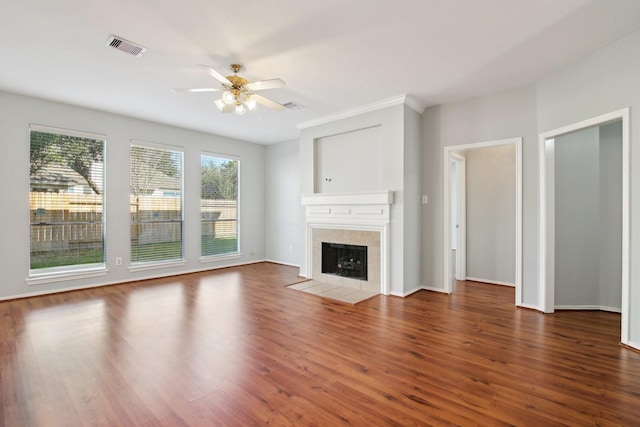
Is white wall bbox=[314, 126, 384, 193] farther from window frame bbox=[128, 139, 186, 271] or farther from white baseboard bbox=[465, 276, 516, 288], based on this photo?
window frame bbox=[128, 139, 186, 271]

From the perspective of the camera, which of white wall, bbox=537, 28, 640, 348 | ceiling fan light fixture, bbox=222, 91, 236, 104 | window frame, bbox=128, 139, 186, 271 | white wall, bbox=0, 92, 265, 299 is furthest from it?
window frame, bbox=128, 139, 186, 271

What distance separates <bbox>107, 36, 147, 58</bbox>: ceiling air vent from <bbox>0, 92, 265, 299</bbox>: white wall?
2519 millimetres

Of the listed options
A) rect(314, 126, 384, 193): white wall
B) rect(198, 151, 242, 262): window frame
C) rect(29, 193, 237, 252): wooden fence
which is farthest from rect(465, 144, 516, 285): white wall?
rect(29, 193, 237, 252): wooden fence

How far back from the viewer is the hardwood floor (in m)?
1.82

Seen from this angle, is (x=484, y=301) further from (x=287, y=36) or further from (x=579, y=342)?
(x=287, y=36)

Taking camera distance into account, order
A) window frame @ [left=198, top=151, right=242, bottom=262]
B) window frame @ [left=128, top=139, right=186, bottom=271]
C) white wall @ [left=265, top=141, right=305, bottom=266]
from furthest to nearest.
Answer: white wall @ [left=265, top=141, right=305, bottom=266] → window frame @ [left=198, top=151, right=242, bottom=262] → window frame @ [left=128, top=139, right=186, bottom=271]

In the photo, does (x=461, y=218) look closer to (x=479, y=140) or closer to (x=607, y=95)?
(x=479, y=140)

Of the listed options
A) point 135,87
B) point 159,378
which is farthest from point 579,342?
point 135,87

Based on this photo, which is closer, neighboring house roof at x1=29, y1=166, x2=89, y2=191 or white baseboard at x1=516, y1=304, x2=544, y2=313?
white baseboard at x1=516, y1=304, x2=544, y2=313

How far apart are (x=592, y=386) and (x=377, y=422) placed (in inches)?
64.2

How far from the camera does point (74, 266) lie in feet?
15.5

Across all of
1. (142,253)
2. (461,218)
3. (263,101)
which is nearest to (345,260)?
(461,218)

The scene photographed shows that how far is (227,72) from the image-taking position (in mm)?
3486

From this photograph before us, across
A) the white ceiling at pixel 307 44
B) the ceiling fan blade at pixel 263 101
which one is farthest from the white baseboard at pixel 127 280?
the ceiling fan blade at pixel 263 101
